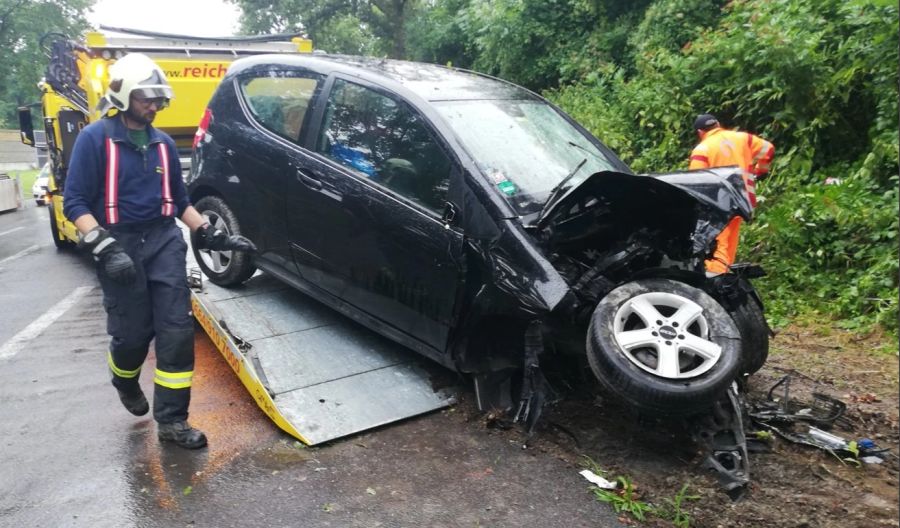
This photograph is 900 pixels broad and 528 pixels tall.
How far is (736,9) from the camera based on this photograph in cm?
786

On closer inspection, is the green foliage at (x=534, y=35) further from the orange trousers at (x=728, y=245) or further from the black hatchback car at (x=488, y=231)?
the black hatchback car at (x=488, y=231)

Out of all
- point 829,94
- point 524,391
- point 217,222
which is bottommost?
point 524,391

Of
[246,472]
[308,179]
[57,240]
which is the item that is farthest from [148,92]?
[57,240]

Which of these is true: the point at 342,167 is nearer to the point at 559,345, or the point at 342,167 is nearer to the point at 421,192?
the point at 421,192

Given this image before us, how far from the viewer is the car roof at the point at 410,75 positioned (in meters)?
4.26

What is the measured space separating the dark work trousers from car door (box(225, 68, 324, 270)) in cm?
103

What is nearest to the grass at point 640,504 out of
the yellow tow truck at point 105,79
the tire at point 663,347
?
the tire at point 663,347

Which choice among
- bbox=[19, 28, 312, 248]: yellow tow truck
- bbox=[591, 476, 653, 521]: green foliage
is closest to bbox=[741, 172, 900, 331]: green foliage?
bbox=[591, 476, 653, 521]: green foliage

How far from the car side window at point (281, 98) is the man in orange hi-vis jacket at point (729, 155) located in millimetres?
3247

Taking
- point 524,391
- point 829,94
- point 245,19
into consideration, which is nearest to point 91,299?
point 524,391

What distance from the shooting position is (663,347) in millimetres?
3107

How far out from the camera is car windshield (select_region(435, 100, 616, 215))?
3.79 m

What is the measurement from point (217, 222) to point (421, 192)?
80.2 inches

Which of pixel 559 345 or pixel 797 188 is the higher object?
pixel 797 188
